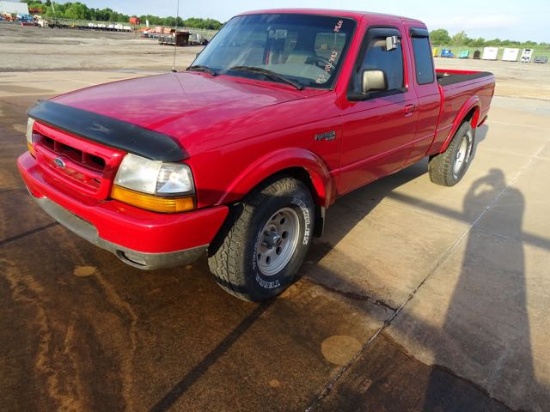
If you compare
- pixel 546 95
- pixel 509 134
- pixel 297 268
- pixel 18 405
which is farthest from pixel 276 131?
pixel 546 95

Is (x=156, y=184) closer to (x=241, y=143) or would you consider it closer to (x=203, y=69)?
(x=241, y=143)

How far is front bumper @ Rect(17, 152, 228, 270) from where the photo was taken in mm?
2201

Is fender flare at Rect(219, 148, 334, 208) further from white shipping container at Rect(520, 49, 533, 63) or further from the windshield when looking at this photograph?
white shipping container at Rect(520, 49, 533, 63)

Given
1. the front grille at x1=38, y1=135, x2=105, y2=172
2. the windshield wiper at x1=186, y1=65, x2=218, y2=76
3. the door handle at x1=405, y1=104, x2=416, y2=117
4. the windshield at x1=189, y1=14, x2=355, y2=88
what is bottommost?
the front grille at x1=38, y1=135, x2=105, y2=172

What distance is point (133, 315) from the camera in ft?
8.91

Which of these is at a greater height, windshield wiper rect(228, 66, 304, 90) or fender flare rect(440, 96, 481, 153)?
windshield wiper rect(228, 66, 304, 90)

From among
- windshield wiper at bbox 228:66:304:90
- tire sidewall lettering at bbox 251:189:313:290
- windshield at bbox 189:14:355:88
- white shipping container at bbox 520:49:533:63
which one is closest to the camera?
tire sidewall lettering at bbox 251:189:313:290

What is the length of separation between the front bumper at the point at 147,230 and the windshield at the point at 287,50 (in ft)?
4.77

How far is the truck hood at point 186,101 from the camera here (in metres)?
2.35

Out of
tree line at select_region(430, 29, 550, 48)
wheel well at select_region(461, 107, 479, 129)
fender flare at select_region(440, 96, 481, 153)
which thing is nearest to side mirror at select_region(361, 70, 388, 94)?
fender flare at select_region(440, 96, 481, 153)

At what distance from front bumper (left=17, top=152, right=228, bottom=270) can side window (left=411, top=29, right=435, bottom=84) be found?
289 cm

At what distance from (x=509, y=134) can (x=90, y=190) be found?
919 centimetres

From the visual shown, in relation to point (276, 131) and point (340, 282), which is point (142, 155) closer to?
point (276, 131)

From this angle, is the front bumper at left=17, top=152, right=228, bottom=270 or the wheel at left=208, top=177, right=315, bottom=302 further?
the wheel at left=208, top=177, right=315, bottom=302
